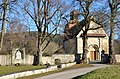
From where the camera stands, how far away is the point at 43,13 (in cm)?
4312

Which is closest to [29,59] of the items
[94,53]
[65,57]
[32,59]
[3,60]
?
[32,59]

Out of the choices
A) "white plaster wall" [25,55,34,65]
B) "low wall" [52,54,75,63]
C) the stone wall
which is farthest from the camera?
"low wall" [52,54,75,63]

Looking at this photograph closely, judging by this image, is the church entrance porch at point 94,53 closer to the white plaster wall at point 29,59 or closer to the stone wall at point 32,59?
the stone wall at point 32,59

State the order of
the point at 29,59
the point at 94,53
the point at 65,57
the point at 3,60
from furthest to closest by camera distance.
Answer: the point at 94,53 < the point at 65,57 < the point at 29,59 < the point at 3,60

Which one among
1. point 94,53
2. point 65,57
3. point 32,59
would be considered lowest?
point 32,59

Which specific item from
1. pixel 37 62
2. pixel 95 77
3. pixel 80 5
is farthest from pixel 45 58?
pixel 95 77

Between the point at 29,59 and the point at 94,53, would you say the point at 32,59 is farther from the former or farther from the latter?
the point at 94,53

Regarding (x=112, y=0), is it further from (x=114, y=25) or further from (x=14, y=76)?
(x=14, y=76)

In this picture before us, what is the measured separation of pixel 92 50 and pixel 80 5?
3290 cm

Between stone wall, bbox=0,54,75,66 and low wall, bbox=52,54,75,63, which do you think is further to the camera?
low wall, bbox=52,54,75,63

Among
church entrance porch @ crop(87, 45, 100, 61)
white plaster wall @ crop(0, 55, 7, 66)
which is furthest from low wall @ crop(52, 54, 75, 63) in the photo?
church entrance porch @ crop(87, 45, 100, 61)

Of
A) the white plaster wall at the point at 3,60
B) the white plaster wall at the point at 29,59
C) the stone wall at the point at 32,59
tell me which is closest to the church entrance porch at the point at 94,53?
the stone wall at the point at 32,59

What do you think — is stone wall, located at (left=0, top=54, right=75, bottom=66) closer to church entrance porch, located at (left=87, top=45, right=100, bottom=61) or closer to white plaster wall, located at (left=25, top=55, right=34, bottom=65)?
white plaster wall, located at (left=25, top=55, right=34, bottom=65)

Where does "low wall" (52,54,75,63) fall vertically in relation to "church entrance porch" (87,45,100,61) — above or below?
below
